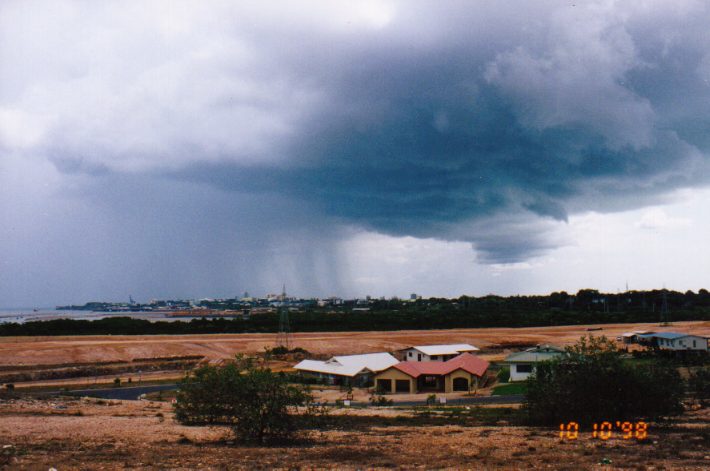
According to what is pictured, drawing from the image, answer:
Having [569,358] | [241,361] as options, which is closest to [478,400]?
[569,358]

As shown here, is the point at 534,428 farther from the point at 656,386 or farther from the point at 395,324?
the point at 395,324

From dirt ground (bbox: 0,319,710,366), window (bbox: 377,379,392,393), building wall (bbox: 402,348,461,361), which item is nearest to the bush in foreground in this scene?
window (bbox: 377,379,392,393)

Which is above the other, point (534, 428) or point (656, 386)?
point (656, 386)

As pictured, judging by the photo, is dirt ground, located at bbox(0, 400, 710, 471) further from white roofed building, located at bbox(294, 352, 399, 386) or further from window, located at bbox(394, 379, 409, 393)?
white roofed building, located at bbox(294, 352, 399, 386)

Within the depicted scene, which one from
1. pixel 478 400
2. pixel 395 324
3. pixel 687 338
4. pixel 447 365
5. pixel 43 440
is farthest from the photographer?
pixel 395 324

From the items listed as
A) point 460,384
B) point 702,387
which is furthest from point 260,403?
point 460,384

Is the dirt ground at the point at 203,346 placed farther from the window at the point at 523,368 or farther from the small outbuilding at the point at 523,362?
the window at the point at 523,368

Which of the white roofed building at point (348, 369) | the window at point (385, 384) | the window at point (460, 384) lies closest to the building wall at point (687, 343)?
the window at point (460, 384)
